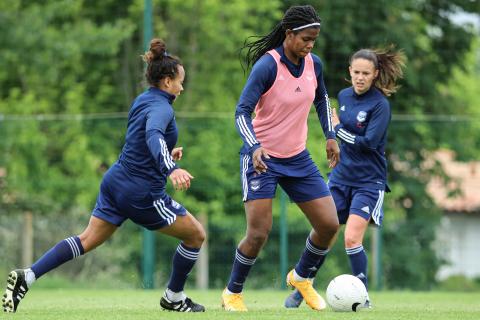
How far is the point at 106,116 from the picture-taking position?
16672 mm

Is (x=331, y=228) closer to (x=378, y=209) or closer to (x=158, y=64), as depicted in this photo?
(x=378, y=209)

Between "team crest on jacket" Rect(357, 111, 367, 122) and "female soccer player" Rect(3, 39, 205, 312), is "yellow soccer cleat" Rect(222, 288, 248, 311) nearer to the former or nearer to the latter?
"female soccer player" Rect(3, 39, 205, 312)

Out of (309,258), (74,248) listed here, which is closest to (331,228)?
(309,258)

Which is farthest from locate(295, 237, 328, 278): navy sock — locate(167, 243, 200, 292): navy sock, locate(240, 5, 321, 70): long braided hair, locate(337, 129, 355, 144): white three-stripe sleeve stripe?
locate(240, 5, 321, 70): long braided hair

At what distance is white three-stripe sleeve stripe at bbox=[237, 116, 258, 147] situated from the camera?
311 inches

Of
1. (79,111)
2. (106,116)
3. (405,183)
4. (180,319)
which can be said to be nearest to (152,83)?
(180,319)

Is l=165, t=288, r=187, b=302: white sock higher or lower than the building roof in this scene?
higher

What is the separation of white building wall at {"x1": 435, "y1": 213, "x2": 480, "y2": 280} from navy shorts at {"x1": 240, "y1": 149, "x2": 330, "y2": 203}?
11250 millimetres

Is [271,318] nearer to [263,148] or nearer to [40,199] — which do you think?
[263,148]

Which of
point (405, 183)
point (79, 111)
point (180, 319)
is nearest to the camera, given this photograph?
point (180, 319)

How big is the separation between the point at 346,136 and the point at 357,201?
0.54 meters

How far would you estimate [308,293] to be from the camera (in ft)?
29.2

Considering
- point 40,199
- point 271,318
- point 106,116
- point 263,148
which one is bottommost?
point 40,199

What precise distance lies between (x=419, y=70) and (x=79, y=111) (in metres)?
6.30
